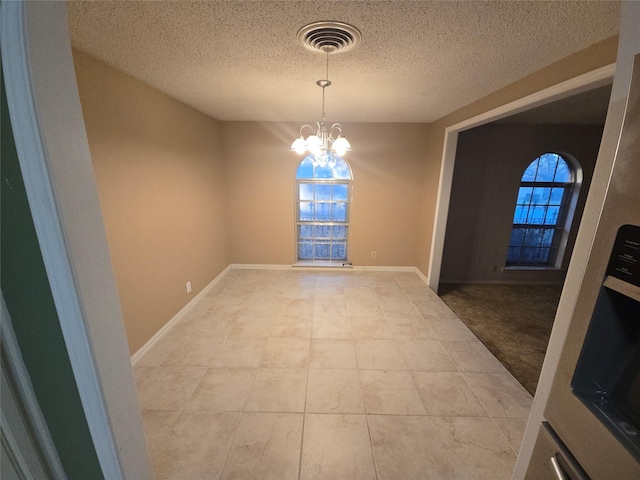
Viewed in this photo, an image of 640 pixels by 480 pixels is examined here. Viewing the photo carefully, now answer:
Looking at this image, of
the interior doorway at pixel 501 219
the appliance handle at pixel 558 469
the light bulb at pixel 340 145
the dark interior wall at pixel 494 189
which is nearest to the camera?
the appliance handle at pixel 558 469

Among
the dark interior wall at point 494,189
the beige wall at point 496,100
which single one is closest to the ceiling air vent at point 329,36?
the beige wall at point 496,100

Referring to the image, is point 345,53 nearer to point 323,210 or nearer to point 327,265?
point 323,210

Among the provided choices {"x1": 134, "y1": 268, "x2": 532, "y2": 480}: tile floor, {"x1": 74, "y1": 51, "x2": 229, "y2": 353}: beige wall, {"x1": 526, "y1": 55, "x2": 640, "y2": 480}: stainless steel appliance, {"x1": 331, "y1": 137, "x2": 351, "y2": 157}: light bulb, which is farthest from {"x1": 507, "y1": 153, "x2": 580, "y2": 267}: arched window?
{"x1": 74, "y1": 51, "x2": 229, "y2": 353}: beige wall

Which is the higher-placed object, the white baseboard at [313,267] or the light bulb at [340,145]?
the light bulb at [340,145]

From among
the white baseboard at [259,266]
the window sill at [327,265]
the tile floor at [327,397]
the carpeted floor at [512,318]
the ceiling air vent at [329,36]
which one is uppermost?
the ceiling air vent at [329,36]

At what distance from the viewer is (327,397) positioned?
1963 mm

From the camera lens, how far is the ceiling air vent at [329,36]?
142cm

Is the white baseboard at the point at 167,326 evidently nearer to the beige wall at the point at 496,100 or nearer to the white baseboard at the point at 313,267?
the white baseboard at the point at 313,267

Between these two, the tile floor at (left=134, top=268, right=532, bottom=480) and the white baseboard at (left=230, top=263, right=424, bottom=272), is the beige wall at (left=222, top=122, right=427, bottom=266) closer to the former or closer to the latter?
the white baseboard at (left=230, top=263, right=424, bottom=272)

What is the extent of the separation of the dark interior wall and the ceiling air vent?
3043mm

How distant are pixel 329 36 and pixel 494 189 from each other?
3.79 metres

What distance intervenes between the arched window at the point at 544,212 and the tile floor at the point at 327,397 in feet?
8.18

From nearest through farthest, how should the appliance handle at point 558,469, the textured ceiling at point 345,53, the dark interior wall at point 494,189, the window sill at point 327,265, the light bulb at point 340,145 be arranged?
the appliance handle at point 558,469 < the textured ceiling at point 345,53 < the light bulb at point 340,145 < the dark interior wall at point 494,189 < the window sill at point 327,265

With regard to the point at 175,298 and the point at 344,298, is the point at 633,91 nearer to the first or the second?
the point at 344,298
